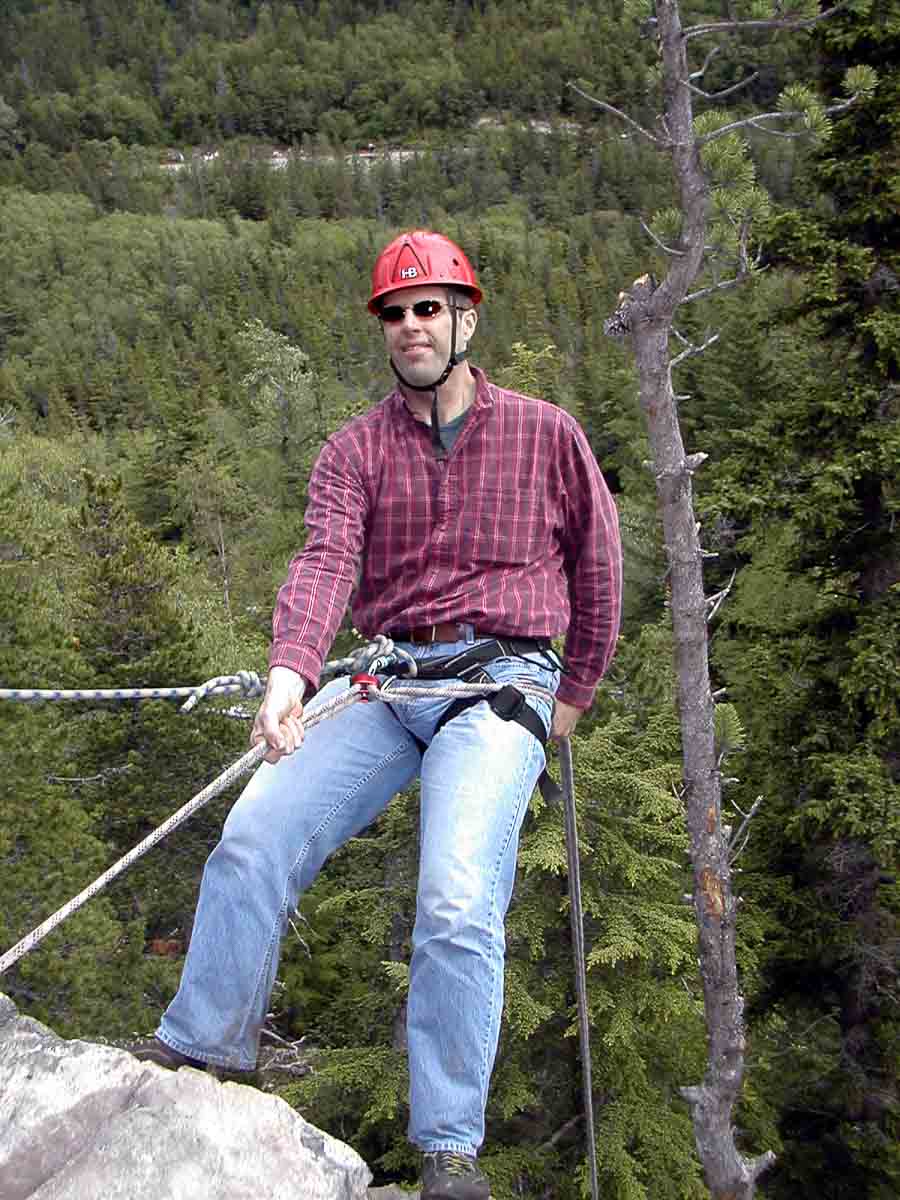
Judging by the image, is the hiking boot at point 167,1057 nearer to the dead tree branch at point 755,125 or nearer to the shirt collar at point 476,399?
the shirt collar at point 476,399

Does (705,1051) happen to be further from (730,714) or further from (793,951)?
(730,714)

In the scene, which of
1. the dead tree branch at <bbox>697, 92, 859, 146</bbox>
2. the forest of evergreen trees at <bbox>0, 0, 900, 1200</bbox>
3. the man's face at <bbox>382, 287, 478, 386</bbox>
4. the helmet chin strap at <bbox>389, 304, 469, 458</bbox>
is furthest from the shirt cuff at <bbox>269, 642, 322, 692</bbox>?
the dead tree branch at <bbox>697, 92, 859, 146</bbox>

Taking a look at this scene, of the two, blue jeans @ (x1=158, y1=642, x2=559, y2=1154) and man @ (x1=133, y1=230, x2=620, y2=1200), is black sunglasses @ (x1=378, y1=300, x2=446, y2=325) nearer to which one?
man @ (x1=133, y1=230, x2=620, y2=1200)

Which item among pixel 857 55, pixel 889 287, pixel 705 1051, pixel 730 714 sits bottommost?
pixel 705 1051

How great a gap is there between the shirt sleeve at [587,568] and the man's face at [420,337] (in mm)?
489

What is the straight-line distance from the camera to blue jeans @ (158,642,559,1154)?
2547 millimetres

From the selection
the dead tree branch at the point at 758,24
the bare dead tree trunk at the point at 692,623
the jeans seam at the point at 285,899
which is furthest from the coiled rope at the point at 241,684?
the dead tree branch at the point at 758,24

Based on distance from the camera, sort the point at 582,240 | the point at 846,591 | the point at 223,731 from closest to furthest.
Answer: the point at 846,591 < the point at 223,731 < the point at 582,240

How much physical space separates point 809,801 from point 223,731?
1188cm

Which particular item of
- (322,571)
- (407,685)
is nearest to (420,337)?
(322,571)

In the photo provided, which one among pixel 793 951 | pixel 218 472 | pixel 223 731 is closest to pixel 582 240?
pixel 218 472

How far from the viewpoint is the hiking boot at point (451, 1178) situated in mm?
2424

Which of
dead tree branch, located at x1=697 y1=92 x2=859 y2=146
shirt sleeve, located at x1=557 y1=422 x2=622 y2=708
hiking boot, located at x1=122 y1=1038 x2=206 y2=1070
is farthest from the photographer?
dead tree branch, located at x1=697 y1=92 x2=859 y2=146

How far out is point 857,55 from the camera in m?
8.22
